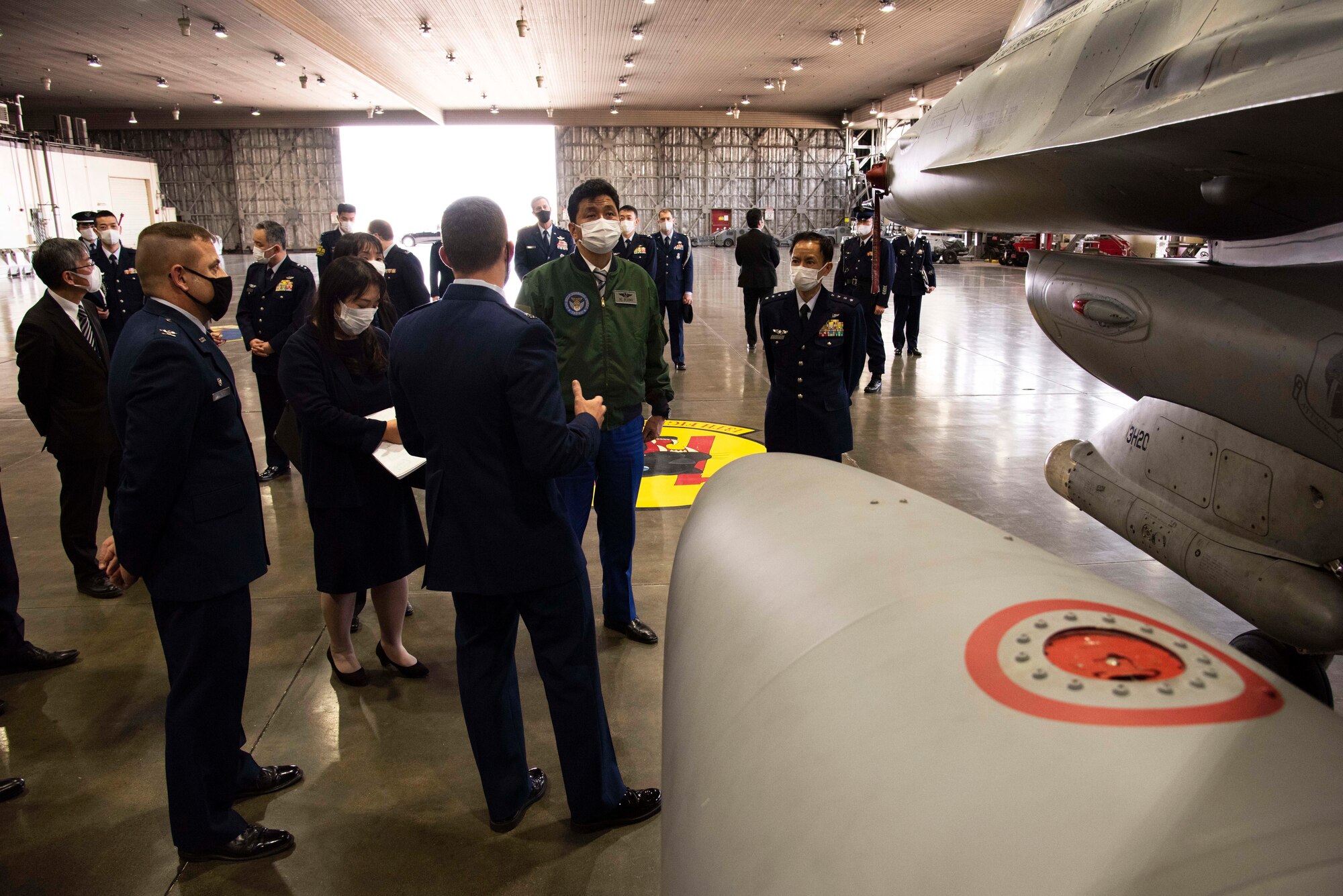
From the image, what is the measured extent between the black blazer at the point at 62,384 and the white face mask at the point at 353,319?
1990mm

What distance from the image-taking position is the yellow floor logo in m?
6.29

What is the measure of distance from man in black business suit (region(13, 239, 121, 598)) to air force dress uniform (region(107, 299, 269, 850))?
8.29ft

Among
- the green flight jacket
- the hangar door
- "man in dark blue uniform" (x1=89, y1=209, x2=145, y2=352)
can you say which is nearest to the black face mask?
the green flight jacket

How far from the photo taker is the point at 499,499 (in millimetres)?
2420

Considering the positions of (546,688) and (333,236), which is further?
(333,236)

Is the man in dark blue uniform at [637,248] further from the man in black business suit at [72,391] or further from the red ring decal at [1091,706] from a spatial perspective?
the red ring decal at [1091,706]

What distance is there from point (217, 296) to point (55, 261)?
2645 millimetres

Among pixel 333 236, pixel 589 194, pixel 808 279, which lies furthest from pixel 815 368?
pixel 333 236

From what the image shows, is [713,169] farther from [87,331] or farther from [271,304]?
[87,331]

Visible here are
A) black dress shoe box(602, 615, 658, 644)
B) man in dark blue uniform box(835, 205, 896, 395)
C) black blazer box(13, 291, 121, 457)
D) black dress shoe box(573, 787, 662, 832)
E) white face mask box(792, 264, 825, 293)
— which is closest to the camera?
black dress shoe box(573, 787, 662, 832)

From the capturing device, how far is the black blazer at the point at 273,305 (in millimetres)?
6281

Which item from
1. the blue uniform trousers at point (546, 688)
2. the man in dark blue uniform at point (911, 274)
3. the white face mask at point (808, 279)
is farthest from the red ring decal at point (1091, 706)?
the man in dark blue uniform at point (911, 274)

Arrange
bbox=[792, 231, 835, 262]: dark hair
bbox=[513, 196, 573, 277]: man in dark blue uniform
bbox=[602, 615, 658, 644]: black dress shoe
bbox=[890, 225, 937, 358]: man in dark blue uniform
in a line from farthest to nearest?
bbox=[890, 225, 937, 358]: man in dark blue uniform, bbox=[513, 196, 573, 277]: man in dark blue uniform, bbox=[792, 231, 835, 262]: dark hair, bbox=[602, 615, 658, 644]: black dress shoe

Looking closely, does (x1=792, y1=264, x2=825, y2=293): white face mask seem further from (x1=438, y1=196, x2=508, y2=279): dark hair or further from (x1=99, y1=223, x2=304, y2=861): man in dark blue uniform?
(x1=99, y1=223, x2=304, y2=861): man in dark blue uniform
